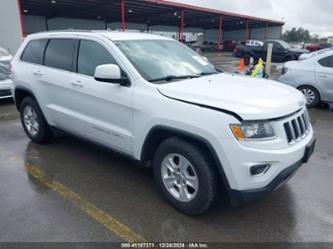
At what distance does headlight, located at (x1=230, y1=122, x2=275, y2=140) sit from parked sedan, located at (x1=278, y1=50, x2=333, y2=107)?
5.81 metres

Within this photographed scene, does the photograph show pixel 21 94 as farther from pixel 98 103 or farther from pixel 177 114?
pixel 177 114

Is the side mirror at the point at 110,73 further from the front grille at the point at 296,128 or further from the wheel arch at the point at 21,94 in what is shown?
the wheel arch at the point at 21,94

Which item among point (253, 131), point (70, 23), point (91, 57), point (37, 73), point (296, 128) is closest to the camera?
point (253, 131)

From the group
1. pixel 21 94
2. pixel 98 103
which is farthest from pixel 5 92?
pixel 98 103

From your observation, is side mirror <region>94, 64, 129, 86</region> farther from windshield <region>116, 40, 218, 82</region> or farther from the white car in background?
the white car in background

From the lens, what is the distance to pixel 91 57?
3861mm

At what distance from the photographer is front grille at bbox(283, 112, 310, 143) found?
2.77 m

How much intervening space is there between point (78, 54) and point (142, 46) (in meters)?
0.94

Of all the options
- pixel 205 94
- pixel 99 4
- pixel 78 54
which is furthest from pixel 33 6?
pixel 205 94

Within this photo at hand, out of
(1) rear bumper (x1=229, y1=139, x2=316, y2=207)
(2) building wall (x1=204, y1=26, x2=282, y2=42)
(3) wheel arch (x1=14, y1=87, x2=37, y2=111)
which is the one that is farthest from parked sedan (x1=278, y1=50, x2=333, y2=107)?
(2) building wall (x1=204, y1=26, x2=282, y2=42)

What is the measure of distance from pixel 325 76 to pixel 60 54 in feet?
20.9

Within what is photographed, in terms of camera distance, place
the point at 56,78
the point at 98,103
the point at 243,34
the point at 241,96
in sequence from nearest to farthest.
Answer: the point at 241,96
the point at 98,103
the point at 56,78
the point at 243,34

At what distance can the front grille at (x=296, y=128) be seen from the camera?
2771 millimetres

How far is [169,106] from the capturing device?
2.91 metres
